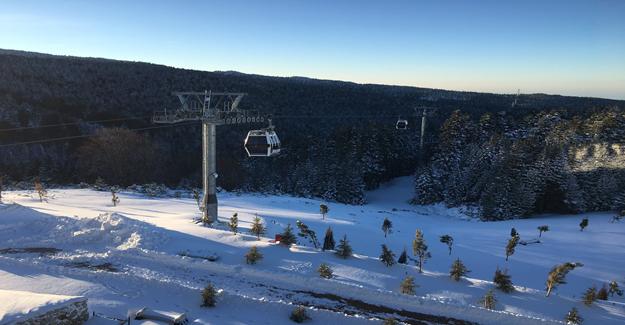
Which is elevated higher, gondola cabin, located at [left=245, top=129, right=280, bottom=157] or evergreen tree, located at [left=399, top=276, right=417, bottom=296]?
gondola cabin, located at [left=245, top=129, right=280, bottom=157]

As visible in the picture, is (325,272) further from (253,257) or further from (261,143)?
(261,143)

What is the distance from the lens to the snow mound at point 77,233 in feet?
65.5

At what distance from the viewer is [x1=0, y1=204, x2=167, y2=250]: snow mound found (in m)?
20.0

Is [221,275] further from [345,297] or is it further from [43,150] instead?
[43,150]

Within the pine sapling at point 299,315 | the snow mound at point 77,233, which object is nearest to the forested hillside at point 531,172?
the snow mound at point 77,233

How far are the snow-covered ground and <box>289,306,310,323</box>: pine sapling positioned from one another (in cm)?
23

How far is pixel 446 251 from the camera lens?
28875 mm

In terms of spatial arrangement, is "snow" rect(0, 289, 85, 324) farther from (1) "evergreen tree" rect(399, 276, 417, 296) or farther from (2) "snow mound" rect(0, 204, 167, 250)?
(1) "evergreen tree" rect(399, 276, 417, 296)

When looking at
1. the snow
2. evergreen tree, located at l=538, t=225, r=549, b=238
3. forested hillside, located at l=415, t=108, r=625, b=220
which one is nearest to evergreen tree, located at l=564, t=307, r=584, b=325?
the snow

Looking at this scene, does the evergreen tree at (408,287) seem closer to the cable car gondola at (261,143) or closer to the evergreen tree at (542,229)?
the cable car gondola at (261,143)

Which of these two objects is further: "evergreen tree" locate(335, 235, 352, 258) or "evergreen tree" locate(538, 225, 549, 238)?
"evergreen tree" locate(538, 225, 549, 238)

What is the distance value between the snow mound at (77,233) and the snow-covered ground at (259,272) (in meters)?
0.05

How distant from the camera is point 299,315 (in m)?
13.8

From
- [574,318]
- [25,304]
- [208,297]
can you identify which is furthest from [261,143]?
[574,318]
